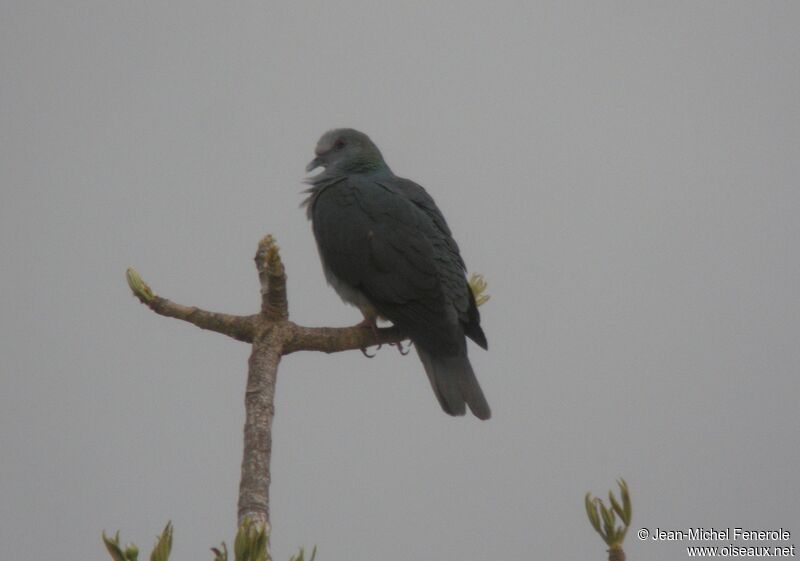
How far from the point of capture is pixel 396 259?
521 centimetres

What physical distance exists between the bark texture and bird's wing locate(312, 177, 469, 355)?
1.22 metres

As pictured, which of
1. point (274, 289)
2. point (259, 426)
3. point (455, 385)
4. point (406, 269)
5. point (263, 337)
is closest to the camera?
point (259, 426)

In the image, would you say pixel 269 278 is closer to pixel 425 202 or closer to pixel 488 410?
pixel 488 410

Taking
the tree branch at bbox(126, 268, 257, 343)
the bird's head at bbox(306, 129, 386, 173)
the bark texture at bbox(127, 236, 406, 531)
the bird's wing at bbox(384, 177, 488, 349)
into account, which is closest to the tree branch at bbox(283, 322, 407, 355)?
the bark texture at bbox(127, 236, 406, 531)

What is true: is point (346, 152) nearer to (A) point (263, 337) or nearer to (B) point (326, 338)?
(B) point (326, 338)

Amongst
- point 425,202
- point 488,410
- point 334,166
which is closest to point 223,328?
point 488,410

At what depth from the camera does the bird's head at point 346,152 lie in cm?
648

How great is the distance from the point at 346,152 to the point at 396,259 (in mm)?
1639

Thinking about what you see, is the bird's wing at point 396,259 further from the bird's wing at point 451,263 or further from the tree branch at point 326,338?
the tree branch at point 326,338

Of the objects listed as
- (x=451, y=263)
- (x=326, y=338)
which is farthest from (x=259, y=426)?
(x=451, y=263)

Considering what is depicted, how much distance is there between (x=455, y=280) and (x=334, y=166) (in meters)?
1.63

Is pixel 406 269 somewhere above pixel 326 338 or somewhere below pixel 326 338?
above

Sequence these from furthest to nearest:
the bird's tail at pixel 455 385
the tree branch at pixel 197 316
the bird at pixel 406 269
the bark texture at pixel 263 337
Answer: the bird at pixel 406 269 → the bird's tail at pixel 455 385 → the tree branch at pixel 197 316 → the bark texture at pixel 263 337

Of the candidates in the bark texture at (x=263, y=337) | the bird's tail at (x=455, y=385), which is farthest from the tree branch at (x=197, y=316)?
the bird's tail at (x=455, y=385)
